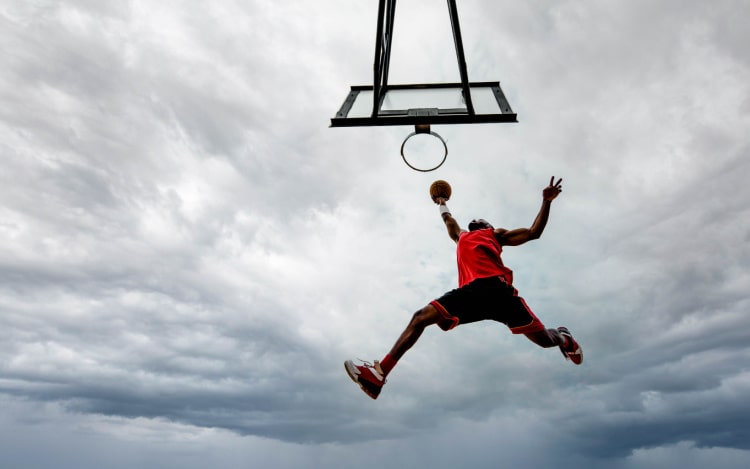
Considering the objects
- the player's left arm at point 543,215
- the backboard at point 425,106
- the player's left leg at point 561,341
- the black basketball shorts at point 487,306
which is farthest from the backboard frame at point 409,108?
the player's left leg at point 561,341

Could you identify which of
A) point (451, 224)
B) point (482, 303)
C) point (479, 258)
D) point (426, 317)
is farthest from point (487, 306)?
point (451, 224)

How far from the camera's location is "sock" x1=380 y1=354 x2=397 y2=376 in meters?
6.02

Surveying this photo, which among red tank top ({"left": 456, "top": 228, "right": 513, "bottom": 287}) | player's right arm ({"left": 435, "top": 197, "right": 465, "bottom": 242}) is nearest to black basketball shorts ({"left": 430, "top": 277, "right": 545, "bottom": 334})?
red tank top ({"left": 456, "top": 228, "right": 513, "bottom": 287})

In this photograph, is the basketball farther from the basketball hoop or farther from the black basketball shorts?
the black basketball shorts

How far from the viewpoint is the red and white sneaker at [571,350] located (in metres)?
7.39

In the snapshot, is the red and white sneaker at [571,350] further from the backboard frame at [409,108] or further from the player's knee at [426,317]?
the backboard frame at [409,108]

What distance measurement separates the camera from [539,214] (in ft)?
22.5

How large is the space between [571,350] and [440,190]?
135 inches

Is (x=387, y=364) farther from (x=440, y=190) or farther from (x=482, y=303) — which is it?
(x=440, y=190)

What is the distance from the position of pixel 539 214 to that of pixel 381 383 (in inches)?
128

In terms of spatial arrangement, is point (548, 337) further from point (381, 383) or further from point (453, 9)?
point (453, 9)

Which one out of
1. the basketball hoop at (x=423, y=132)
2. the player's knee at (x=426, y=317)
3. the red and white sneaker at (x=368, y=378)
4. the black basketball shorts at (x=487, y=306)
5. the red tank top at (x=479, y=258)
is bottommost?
the red and white sneaker at (x=368, y=378)

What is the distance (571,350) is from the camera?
7.42 meters

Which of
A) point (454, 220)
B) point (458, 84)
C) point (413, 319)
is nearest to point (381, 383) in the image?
point (413, 319)
